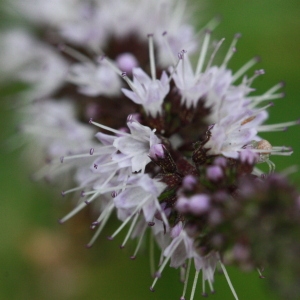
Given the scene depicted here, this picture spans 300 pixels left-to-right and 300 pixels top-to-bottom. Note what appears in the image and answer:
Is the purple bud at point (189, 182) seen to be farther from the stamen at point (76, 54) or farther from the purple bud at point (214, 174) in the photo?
the stamen at point (76, 54)

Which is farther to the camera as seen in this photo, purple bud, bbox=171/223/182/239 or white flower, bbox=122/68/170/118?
white flower, bbox=122/68/170/118

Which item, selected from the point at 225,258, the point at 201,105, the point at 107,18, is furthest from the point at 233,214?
the point at 107,18

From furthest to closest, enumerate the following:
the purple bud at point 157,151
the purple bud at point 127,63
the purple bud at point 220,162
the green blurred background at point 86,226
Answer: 1. the green blurred background at point 86,226
2. the purple bud at point 127,63
3. the purple bud at point 157,151
4. the purple bud at point 220,162

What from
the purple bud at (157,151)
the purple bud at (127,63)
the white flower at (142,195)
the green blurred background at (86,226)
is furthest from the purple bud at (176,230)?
the green blurred background at (86,226)

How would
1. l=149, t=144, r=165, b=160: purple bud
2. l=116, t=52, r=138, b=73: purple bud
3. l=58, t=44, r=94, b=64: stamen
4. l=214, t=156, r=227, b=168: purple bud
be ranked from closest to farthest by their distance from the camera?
l=214, t=156, r=227, b=168: purple bud < l=149, t=144, r=165, b=160: purple bud < l=116, t=52, r=138, b=73: purple bud < l=58, t=44, r=94, b=64: stamen

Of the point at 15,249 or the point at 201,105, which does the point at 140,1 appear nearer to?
the point at 201,105

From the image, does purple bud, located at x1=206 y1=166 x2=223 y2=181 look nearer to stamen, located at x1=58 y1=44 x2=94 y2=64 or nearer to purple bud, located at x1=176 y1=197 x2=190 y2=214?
purple bud, located at x1=176 y1=197 x2=190 y2=214

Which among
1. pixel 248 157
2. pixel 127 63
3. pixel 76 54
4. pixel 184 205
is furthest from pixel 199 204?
pixel 76 54

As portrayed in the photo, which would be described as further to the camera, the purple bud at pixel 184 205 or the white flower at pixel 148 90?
the white flower at pixel 148 90

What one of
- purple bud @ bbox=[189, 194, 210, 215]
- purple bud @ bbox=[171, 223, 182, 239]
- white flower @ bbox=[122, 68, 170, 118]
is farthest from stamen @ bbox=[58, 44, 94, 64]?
purple bud @ bbox=[189, 194, 210, 215]
